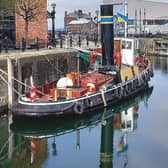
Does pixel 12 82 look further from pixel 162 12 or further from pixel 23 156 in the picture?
pixel 162 12

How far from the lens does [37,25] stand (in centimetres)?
4316

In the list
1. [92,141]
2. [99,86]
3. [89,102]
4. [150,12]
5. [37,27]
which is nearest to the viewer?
[92,141]

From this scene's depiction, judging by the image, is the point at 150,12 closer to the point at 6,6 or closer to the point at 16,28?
the point at 16,28

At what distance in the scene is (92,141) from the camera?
75.0 feet

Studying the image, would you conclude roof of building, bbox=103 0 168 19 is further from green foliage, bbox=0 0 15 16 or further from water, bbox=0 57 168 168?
water, bbox=0 57 168 168

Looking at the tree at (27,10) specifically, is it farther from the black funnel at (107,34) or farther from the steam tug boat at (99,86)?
the black funnel at (107,34)

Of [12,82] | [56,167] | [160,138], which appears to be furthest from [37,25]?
[56,167]

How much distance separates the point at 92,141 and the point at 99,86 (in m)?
6.70

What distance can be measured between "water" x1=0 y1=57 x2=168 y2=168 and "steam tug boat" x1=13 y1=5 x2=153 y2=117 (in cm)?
78

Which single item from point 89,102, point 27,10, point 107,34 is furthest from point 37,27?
point 89,102

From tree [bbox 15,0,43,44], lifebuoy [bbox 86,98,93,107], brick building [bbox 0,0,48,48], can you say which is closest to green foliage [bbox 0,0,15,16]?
tree [bbox 15,0,43,44]

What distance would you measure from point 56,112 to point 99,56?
33.7 feet

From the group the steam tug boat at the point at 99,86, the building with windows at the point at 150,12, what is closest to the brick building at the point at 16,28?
the steam tug boat at the point at 99,86

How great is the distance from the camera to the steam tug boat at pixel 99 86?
2514 centimetres
